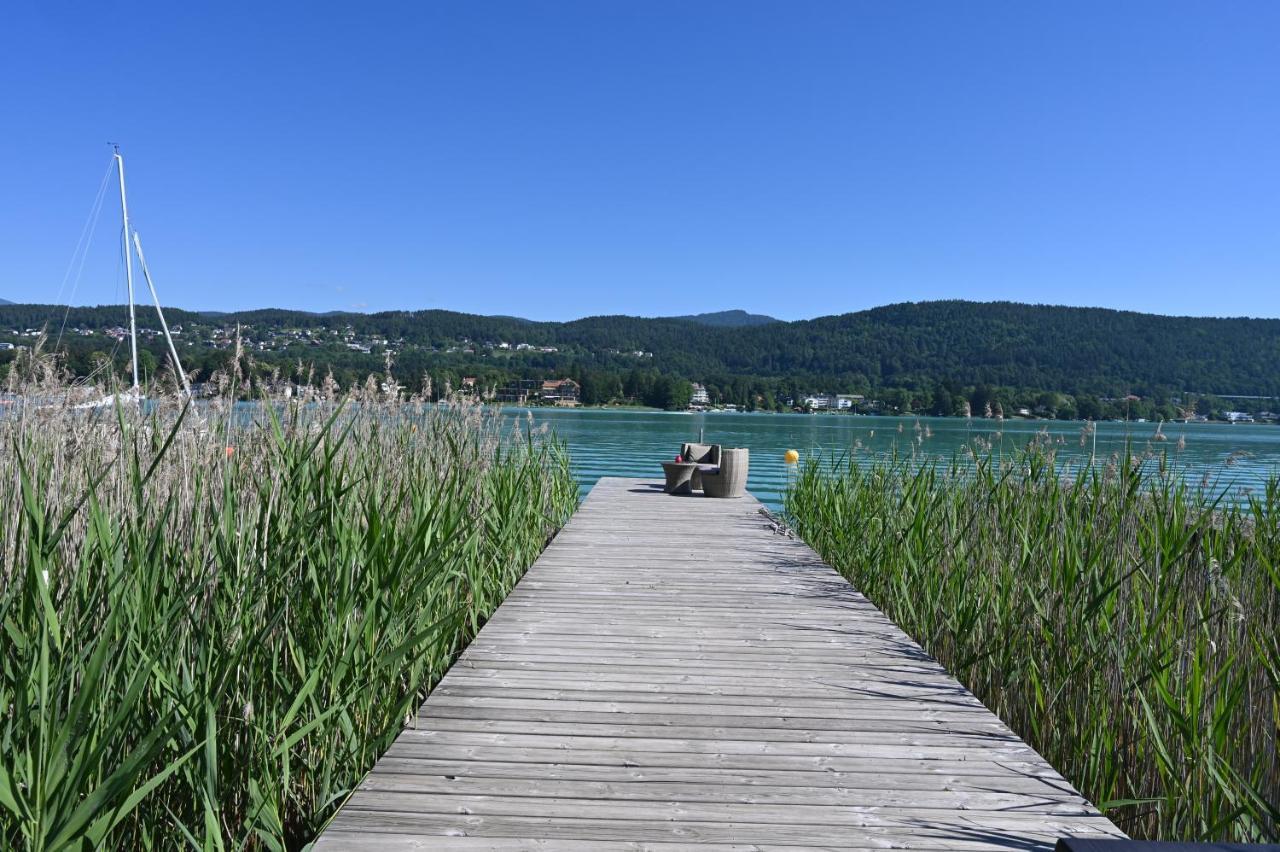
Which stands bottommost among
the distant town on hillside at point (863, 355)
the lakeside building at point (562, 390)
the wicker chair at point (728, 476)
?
the wicker chair at point (728, 476)

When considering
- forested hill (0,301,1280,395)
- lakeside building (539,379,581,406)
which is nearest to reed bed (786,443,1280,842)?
lakeside building (539,379,581,406)

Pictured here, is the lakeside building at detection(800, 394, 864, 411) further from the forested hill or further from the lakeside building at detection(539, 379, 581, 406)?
the lakeside building at detection(539, 379, 581, 406)

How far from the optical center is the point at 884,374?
50000 mm

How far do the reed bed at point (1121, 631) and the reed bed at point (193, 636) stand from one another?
2.13 meters

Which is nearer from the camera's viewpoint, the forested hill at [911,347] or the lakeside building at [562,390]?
the lakeside building at [562,390]

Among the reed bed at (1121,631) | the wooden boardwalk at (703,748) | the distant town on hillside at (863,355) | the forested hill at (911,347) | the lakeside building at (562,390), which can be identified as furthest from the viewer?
the forested hill at (911,347)

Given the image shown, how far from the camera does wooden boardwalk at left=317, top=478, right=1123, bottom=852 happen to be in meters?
2.02

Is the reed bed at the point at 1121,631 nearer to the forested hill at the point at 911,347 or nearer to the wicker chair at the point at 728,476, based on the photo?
the wicker chair at the point at 728,476

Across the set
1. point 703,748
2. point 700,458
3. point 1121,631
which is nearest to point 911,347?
point 700,458

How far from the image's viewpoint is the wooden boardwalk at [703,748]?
2.02 metres

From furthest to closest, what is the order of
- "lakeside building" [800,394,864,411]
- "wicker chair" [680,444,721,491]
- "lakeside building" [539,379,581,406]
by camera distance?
"lakeside building" [800,394,864,411], "lakeside building" [539,379,581,406], "wicker chair" [680,444,721,491]

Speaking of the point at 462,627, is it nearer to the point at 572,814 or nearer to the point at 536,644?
the point at 536,644

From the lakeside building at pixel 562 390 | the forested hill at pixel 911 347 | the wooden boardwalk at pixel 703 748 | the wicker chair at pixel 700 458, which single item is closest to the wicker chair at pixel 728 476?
the wicker chair at pixel 700 458

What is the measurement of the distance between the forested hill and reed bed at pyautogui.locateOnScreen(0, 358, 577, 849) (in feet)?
48.5
